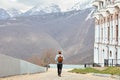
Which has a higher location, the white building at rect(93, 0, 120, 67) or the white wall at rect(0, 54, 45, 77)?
the white building at rect(93, 0, 120, 67)

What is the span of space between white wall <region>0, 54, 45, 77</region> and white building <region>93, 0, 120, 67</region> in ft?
67.2

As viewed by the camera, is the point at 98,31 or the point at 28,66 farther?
the point at 98,31

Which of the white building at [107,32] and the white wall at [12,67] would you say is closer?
the white wall at [12,67]

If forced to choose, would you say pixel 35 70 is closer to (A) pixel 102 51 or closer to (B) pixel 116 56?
(B) pixel 116 56

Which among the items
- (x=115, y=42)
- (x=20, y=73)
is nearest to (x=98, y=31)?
(x=115, y=42)

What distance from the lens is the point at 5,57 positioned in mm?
27844

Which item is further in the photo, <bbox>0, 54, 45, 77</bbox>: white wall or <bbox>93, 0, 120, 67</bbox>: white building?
<bbox>93, 0, 120, 67</bbox>: white building

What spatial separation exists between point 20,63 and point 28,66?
86.7 inches

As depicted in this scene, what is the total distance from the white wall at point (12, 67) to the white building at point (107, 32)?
67.2ft

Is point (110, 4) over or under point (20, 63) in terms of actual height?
over

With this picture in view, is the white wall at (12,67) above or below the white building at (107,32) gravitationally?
below

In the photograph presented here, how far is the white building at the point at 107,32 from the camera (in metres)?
56.0

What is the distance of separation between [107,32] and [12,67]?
3488cm

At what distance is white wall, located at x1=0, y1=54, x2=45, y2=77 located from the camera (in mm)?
27427
